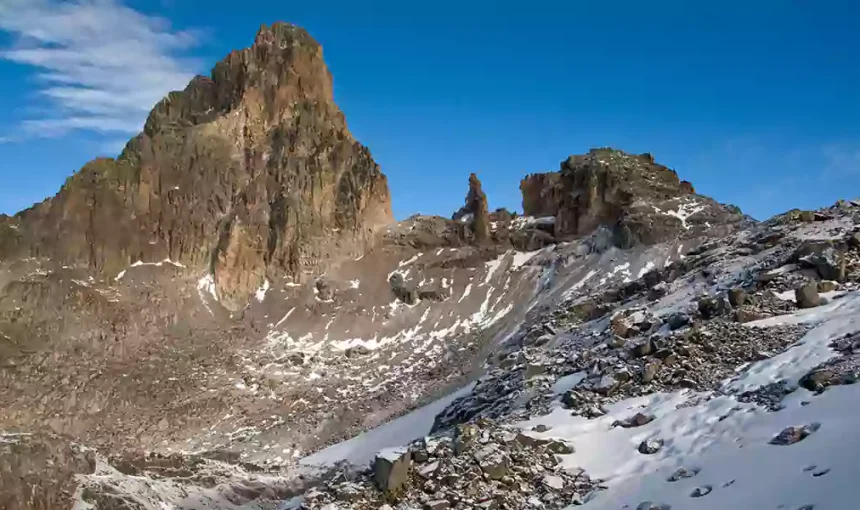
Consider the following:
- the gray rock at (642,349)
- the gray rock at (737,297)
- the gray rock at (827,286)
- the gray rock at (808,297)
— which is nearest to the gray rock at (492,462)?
the gray rock at (642,349)

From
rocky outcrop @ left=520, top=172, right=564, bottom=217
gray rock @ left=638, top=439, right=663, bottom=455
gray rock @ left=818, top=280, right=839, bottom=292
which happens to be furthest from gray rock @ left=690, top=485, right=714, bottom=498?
rocky outcrop @ left=520, top=172, right=564, bottom=217

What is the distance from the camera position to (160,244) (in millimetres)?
89625

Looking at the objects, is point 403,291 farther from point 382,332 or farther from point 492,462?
point 492,462

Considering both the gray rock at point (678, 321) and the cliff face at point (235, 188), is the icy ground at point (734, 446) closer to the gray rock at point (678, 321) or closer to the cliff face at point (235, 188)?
the gray rock at point (678, 321)

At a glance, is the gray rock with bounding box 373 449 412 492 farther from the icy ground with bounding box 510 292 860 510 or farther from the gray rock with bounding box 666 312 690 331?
the gray rock with bounding box 666 312 690 331

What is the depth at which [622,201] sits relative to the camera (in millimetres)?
84438

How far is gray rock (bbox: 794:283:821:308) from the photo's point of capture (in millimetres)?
22016

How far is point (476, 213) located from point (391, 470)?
82183 mm

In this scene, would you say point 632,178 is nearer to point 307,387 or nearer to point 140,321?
point 307,387

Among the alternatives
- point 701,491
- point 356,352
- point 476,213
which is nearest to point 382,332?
point 356,352

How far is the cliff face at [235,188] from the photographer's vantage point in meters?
88.5

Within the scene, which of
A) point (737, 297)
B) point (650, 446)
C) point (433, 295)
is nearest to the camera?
point (650, 446)

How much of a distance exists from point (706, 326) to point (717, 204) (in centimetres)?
6312

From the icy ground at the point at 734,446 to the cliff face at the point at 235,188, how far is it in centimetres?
7533
